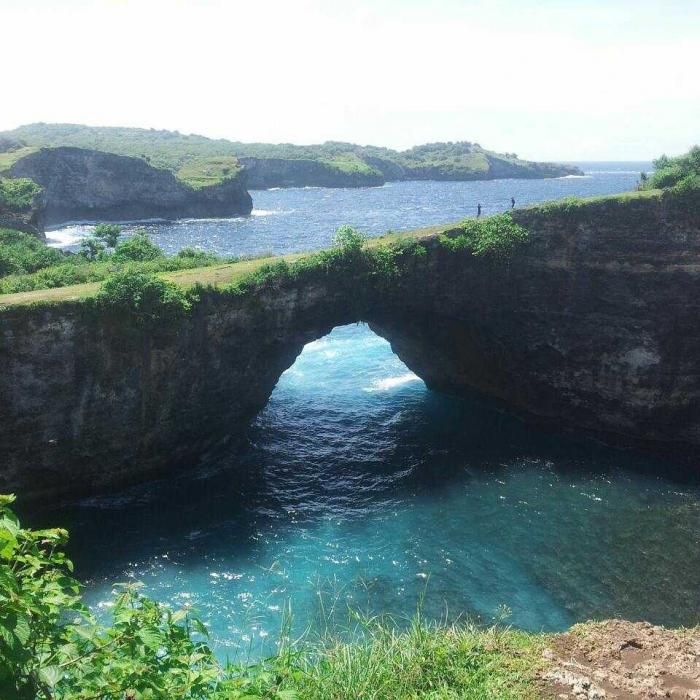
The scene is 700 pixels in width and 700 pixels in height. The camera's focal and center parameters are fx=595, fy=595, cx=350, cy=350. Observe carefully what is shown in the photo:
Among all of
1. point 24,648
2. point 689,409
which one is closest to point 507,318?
point 689,409

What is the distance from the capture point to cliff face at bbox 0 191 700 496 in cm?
2448

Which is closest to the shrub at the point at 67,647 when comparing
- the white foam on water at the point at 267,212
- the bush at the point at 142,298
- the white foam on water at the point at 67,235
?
the bush at the point at 142,298

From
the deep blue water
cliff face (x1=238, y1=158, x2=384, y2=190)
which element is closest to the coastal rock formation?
the deep blue water

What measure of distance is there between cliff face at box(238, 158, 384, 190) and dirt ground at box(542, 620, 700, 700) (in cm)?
17019

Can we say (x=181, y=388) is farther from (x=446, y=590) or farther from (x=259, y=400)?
(x=446, y=590)

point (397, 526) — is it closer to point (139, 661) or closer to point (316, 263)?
point (316, 263)

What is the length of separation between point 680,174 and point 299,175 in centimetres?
15526

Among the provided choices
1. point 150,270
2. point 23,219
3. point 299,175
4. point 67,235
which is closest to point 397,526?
point 150,270

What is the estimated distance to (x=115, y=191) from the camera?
4321 inches

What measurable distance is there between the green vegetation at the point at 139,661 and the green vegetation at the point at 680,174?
92.4 feet

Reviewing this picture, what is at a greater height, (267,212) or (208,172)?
(208,172)

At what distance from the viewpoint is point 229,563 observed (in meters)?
22.3

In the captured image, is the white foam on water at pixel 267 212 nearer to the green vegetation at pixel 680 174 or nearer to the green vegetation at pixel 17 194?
the green vegetation at pixel 17 194

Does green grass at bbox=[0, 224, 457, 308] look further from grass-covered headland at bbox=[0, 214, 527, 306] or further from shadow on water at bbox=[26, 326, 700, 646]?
shadow on water at bbox=[26, 326, 700, 646]
